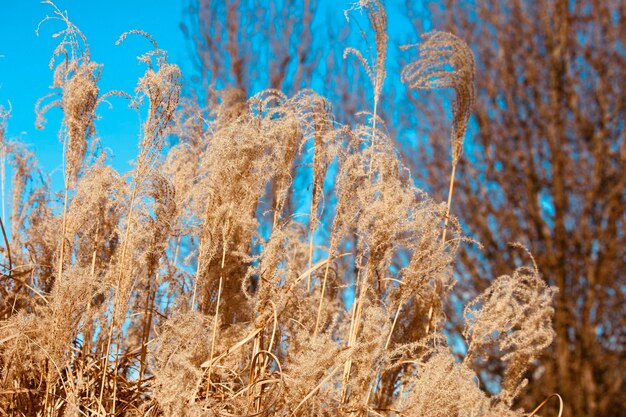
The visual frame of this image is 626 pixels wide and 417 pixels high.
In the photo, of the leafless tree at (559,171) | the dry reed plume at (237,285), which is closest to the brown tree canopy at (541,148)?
the leafless tree at (559,171)

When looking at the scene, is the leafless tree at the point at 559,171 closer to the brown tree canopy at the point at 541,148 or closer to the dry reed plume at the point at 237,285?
the brown tree canopy at the point at 541,148

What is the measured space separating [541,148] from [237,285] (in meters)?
4.33

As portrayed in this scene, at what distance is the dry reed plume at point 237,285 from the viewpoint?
1.42 meters

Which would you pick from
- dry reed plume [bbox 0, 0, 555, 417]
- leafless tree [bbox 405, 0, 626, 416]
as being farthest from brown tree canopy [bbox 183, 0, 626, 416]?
dry reed plume [bbox 0, 0, 555, 417]

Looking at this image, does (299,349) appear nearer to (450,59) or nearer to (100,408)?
(100,408)

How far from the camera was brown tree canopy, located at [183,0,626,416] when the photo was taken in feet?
16.7

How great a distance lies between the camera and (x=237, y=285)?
6.11 feet

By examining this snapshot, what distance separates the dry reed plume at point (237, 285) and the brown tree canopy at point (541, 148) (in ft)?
11.7

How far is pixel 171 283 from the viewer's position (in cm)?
189

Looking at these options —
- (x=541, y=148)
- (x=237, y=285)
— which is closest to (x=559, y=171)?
(x=541, y=148)

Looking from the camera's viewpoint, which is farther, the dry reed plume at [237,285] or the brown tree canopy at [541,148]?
the brown tree canopy at [541,148]

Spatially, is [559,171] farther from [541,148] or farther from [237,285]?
[237,285]

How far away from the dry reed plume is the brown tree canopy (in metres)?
3.55

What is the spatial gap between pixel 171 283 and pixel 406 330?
2.42 ft
